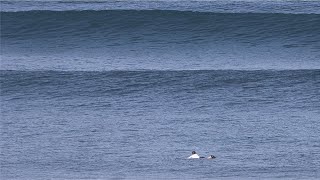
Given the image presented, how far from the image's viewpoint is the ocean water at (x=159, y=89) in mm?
22516

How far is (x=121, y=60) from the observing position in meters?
34.7

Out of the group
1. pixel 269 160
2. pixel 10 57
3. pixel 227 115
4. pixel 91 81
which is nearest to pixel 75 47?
pixel 10 57

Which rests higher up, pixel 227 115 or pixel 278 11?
pixel 278 11

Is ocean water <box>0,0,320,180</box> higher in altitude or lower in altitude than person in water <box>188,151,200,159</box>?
higher

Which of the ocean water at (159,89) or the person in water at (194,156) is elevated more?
the ocean water at (159,89)

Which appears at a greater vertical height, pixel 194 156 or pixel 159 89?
pixel 159 89

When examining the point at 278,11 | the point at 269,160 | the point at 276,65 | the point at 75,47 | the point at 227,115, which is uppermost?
the point at 278,11

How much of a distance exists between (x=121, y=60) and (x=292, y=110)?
8986 millimetres

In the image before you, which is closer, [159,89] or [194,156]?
[194,156]

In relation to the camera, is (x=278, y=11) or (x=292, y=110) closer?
(x=292, y=110)

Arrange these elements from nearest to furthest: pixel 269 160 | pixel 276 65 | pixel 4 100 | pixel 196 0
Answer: pixel 269 160 < pixel 4 100 < pixel 276 65 < pixel 196 0

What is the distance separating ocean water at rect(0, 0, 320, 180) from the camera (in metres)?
22.5

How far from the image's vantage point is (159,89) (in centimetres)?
3033

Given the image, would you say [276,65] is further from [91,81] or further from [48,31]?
[48,31]
